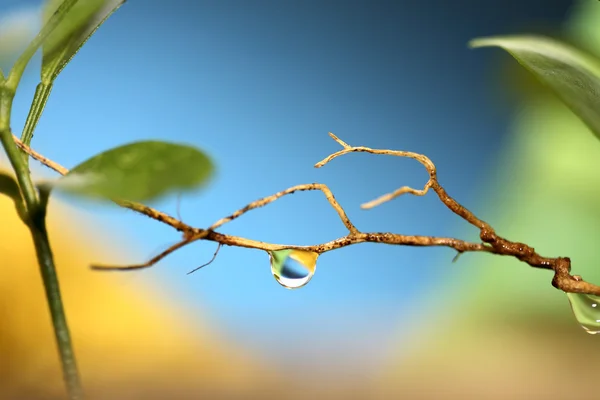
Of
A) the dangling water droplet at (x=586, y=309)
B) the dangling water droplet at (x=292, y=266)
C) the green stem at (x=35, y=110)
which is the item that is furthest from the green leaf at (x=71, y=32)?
the dangling water droplet at (x=586, y=309)

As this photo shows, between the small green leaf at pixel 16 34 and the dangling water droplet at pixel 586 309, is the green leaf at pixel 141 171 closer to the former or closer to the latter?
the small green leaf at pixel 16 34

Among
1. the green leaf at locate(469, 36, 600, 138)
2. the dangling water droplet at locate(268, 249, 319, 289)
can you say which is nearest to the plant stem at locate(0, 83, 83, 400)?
the dangling water droplet at locate(268, 249, 319, 289)

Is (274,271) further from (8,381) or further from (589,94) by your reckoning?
(8,381)

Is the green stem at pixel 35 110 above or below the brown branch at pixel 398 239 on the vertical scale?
above

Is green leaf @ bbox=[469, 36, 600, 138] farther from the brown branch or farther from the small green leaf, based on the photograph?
the small green leaf

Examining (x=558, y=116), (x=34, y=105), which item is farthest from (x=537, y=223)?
(x=34, y=105)

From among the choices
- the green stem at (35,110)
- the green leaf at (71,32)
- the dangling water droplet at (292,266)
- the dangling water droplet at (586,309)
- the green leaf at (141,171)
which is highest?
the green leaf at (71,32)

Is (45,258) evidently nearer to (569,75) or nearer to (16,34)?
(16,34)

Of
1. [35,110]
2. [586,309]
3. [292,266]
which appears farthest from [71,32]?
[586,309]
